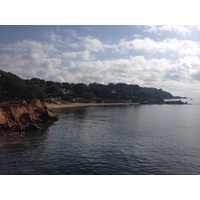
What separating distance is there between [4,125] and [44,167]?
26594 mm

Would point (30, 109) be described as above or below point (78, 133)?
above

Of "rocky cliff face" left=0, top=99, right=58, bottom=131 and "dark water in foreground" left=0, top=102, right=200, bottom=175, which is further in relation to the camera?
"rocky cliff face" left=0, top=99, right=58, bottom=131

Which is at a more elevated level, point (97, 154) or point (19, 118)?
point (19, 118)

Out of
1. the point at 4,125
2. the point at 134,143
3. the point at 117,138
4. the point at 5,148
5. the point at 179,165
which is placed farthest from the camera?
the point at 4,125

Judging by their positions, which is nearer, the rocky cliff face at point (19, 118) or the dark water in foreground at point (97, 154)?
the dark water in foreground at point (97, 154)

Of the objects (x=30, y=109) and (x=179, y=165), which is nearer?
(x=179, y=165)

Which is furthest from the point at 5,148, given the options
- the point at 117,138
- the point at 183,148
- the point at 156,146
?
the point at 183,148

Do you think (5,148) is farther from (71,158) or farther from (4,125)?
Answer: (4,125)

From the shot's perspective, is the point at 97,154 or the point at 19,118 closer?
the point at 97,154

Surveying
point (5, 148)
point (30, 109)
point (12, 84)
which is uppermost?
point (12, 84)

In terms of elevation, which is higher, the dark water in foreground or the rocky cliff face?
the rocky cliff face

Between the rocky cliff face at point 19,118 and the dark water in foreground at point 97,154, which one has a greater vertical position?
the rocky cliff face at point 19,118

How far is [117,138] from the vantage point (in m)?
46.3
